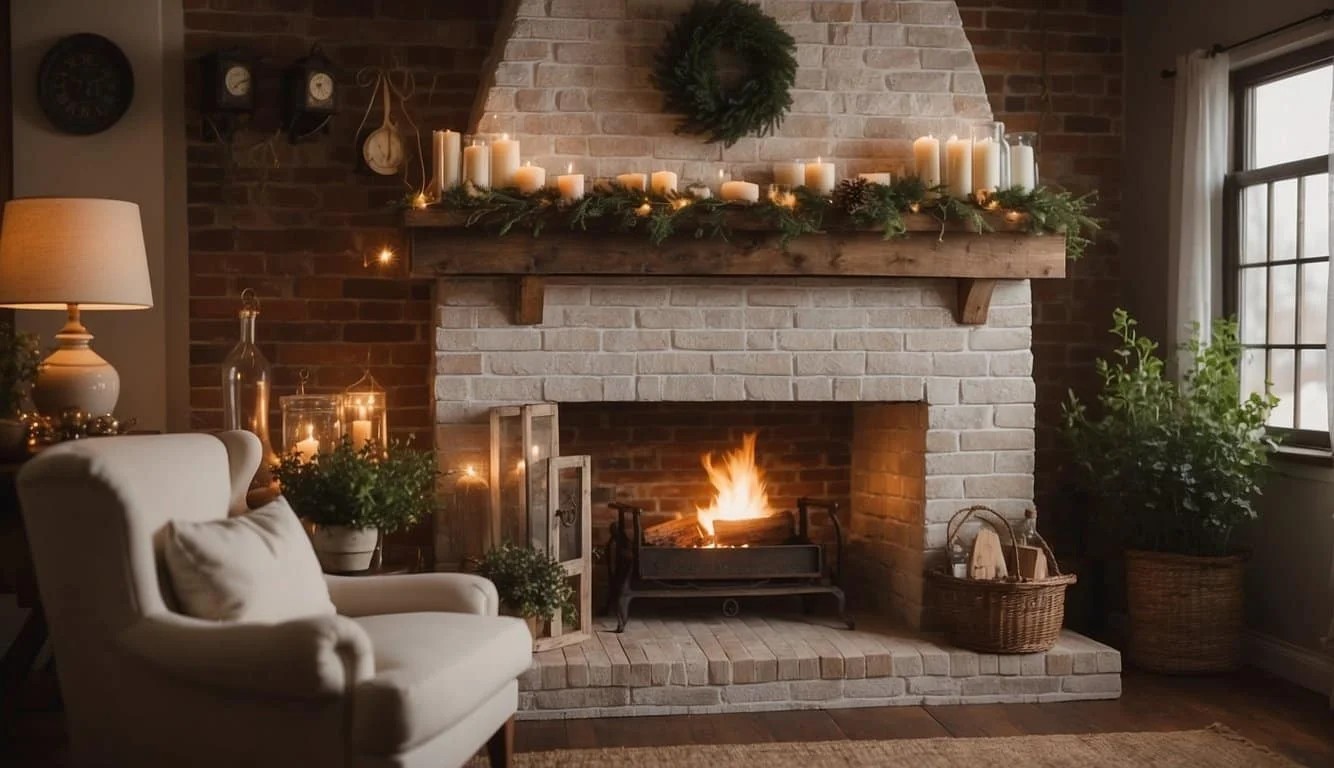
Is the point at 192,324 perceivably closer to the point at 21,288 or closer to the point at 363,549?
the point at 21,288

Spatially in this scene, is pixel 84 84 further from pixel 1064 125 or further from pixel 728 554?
pixel 1064 125

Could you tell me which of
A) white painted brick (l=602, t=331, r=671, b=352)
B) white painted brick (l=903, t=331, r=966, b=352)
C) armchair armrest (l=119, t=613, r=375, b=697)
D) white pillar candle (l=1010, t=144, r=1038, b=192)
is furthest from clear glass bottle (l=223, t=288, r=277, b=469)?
white pillar candle (l=1010, t=144, r=1038, b=192)

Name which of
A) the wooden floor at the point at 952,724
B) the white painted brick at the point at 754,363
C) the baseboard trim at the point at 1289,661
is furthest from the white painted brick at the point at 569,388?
the baseboard trim at the point at 1289,661

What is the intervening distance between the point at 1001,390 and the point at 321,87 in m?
2.55

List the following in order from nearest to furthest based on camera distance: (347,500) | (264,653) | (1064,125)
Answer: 1. (264,653)
2. (347,500)
3. (1064,125)

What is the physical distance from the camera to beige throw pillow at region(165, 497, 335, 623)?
2.73 m

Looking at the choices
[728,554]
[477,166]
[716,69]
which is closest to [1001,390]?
[728,554]

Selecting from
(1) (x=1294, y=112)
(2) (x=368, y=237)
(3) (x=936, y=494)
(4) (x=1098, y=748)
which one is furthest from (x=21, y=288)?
(1) (x=1294, y=112)

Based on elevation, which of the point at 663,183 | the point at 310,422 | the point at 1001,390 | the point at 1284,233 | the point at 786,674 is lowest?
the point at 786,674

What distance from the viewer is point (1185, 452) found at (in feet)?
14.3

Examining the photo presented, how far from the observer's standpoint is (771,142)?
440 cm

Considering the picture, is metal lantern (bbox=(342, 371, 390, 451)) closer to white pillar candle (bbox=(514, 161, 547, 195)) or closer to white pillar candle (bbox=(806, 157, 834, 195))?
white pillar candle (bbox=(514, 161, 547, 195))

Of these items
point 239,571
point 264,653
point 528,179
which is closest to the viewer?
point 264,653

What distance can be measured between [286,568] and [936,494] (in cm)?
235
